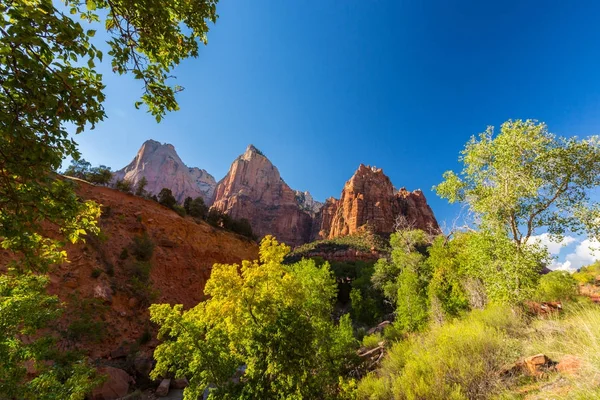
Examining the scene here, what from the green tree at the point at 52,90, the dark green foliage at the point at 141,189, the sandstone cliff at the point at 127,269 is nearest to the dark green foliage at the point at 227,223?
the sandstone cliff at the point at 127,269

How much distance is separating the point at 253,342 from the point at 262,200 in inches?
4505

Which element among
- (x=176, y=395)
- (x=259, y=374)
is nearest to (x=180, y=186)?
(x=176, y=395)

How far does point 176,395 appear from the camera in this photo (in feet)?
50.3

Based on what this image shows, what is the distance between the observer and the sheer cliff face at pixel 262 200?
4438 inches

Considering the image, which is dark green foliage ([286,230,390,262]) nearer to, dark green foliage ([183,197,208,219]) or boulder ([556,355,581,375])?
dark green foliage ([183,197,208,219])

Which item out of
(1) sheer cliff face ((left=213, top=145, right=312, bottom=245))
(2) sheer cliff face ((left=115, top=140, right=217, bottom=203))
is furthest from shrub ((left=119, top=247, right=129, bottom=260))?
(2) sheer cliff face ((left=115, top=140, right=217, bottom=203))

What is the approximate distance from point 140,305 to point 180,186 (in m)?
113

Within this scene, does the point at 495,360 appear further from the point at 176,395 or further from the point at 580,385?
the point at 176,395

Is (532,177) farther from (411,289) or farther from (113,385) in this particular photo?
(113,385)

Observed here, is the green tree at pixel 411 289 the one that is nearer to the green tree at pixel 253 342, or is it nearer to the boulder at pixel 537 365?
the boulder at pixel 537 365

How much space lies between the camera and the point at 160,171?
4938 inches

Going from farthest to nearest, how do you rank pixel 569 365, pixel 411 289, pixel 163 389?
pixel 411 289
pixel 163 389
pixel 569 365

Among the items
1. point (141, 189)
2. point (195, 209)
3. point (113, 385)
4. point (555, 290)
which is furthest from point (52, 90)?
point (195, 209)

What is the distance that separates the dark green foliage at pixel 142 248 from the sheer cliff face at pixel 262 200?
7864 cm
